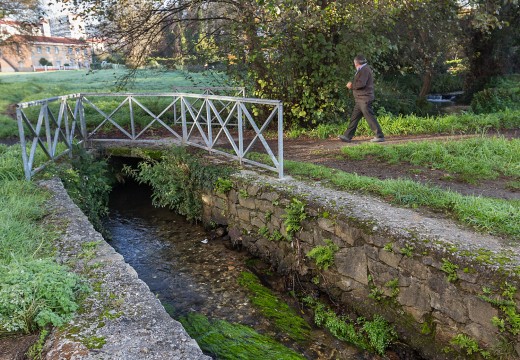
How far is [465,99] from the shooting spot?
1569 centimetres

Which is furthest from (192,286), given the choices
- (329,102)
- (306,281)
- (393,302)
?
(329,102)

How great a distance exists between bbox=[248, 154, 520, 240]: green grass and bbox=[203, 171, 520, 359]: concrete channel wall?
0.19 metres

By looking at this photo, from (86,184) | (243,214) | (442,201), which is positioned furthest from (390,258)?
(86,184)

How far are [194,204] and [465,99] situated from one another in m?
12.4

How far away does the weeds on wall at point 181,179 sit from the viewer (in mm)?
6742

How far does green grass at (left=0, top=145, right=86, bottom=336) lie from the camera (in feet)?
8.50

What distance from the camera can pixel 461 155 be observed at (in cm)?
640

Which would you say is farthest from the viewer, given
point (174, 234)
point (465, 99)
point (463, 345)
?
point (465, 99)

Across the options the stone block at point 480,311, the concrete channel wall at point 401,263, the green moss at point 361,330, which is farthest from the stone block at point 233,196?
the stone block at point 480,311

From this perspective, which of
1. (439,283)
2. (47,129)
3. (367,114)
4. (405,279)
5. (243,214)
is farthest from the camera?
(367,114)

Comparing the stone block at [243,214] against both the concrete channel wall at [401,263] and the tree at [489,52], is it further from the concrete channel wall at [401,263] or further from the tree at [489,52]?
the tree at [489,52]

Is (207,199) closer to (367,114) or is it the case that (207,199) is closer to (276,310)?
(276,310)

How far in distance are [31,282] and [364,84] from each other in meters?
5.93

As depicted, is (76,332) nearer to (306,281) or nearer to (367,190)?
(306,281)
